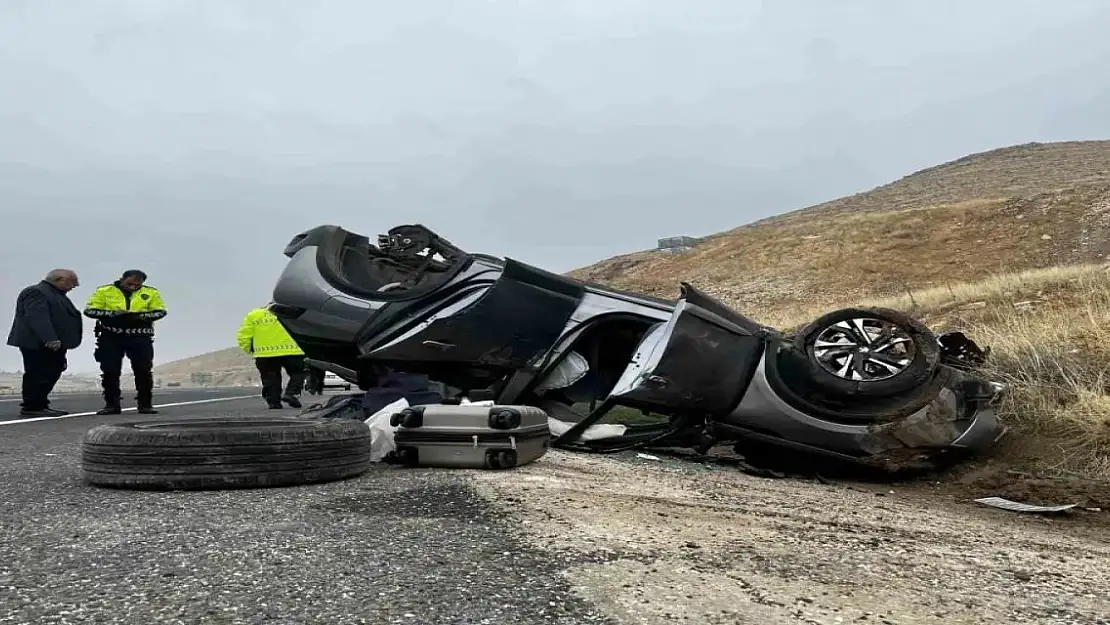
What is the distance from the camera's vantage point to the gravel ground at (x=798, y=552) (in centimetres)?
215

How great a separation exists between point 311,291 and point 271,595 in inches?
163

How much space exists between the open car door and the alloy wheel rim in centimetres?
36

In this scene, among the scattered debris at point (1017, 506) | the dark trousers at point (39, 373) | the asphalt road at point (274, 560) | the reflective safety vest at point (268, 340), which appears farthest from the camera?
the reflective safety vest at point (268, 340)

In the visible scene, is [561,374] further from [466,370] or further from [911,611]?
[911,611]

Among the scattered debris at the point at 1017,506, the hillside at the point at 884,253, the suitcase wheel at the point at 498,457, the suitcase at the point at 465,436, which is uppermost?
the hillside at the point at 884,253

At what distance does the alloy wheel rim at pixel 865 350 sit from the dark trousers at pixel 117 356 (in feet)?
22.5

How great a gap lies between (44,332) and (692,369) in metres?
6.62

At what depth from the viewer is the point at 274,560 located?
2371mm

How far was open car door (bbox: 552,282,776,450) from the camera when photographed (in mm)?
5082

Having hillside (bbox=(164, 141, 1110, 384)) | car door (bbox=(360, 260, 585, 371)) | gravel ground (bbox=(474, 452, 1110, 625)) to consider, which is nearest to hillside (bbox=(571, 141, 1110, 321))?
hillside (bbox=(164, 141, 1110, 384))

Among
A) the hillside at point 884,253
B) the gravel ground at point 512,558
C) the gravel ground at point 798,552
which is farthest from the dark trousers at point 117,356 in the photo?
the hillside at point 884,253

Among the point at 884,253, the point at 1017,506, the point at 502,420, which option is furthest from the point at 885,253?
the point at 502,420

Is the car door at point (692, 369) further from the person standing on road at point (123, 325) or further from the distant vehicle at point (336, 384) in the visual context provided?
the person standing on road at point (123, 325)

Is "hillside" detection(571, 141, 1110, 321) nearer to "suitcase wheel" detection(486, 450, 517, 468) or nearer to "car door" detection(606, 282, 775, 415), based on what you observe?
"car door" detection(606, 282, 775, 415)
